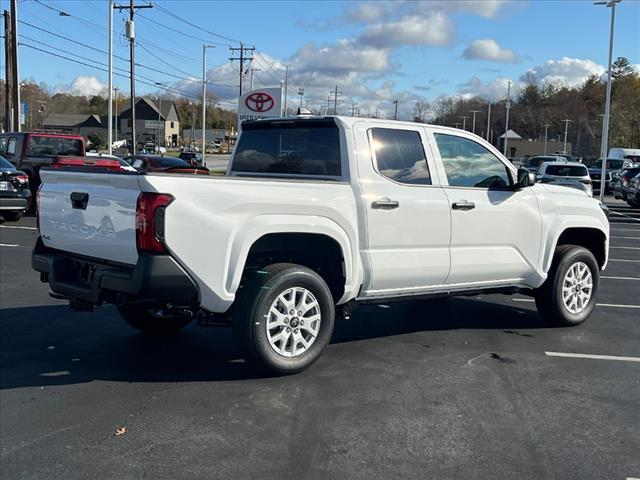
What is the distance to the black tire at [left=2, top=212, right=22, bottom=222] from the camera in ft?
52.3

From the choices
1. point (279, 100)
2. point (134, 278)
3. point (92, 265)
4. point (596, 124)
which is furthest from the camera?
point (596, 124)

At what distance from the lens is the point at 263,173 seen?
6.18 m

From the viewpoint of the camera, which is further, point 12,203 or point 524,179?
point 12,203

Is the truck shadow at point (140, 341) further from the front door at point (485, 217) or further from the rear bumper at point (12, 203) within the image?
the rear bumper at point (12, 203)

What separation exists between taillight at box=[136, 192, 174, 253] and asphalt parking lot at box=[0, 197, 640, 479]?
3.70 ft

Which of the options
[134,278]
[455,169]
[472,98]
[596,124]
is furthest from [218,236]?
[472,98]

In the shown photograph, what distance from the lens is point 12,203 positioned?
15.2 m

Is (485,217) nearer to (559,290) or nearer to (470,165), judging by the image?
(470,165)

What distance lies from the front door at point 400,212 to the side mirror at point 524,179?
98cm

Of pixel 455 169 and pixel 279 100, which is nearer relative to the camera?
pixel 455 169

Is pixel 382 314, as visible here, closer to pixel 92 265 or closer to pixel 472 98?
pixel 92 265

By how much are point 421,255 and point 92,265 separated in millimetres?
2689

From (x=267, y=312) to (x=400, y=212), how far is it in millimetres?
1459

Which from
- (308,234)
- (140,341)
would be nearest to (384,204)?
(308,234)
